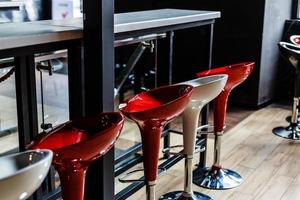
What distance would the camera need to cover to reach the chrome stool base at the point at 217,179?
2.93 m

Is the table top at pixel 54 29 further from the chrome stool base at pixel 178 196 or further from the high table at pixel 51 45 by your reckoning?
the chrome stool base at pixel 178 196

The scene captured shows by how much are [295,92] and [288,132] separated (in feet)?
1.26

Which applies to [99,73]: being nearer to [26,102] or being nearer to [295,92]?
[26,102]

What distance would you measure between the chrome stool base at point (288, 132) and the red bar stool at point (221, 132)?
107 centimetres

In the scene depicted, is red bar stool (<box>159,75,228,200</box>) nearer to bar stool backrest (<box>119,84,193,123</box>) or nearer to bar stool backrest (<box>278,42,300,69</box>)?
bar stool backrest (<box>119,84,193,123</box>)

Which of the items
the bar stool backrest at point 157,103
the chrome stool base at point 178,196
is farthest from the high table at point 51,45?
the chrome stool base at point 178,196

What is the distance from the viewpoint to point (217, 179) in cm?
299

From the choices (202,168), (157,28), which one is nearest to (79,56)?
(157,28)

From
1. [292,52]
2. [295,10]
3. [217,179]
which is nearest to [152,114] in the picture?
[217,179]

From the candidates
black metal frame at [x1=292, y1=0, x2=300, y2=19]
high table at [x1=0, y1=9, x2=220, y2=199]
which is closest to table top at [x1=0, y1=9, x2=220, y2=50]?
high table at [x1=0, y1=9, x2=220, y2=199]

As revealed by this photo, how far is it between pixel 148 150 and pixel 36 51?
0.73 m

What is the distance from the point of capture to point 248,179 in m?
3.08

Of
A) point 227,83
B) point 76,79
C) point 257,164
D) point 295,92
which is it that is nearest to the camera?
point 76,79

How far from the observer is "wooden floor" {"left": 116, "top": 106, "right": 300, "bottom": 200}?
9.42 feet
